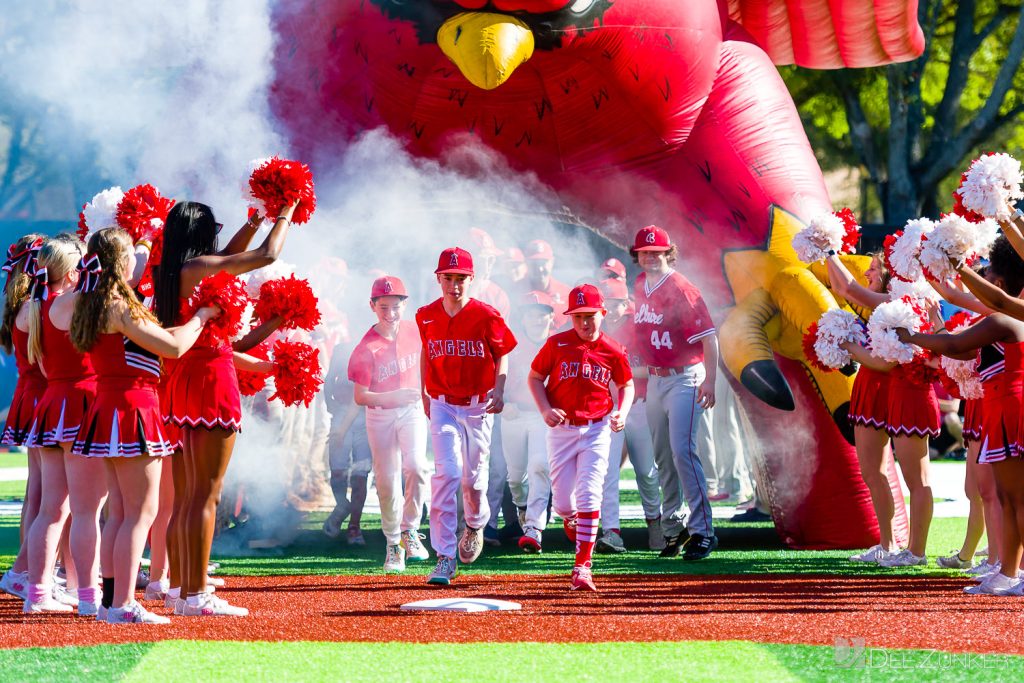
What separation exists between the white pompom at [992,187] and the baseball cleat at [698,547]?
92.9 inches

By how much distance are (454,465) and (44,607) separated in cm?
177

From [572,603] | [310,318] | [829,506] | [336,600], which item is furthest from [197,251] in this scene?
[829,506]

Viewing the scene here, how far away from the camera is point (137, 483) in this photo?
4.37 metres

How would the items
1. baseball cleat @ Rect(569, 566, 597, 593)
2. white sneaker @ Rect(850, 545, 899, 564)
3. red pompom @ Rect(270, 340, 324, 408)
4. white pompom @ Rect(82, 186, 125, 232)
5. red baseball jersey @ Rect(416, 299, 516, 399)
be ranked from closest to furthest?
red pompom @ Rect(270, 340, 324, 408) < baseball cleat @ Rect(569, 566, 597, 593) < white pompom @ Rect(82, 186, 125, 232) < red baseball jersey @ Rect(416, 299, 516, 399) < white sneaker @ Rect(850, 545, 899, 564)

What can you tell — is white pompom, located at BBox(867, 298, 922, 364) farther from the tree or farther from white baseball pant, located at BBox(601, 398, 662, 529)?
the tree

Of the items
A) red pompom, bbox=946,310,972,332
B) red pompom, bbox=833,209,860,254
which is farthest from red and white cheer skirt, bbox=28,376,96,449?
red pompom, bbox=946,310,972,332

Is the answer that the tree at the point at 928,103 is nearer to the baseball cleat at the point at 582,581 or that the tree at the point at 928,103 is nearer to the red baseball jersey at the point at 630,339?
the red baseball jersey at the point at 630,339

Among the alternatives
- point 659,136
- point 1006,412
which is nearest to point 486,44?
point 659,136

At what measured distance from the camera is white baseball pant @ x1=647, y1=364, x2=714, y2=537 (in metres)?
6.57

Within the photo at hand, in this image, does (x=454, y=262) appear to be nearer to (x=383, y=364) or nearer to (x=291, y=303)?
(x=383, y=364)

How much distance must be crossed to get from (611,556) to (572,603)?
1765mm

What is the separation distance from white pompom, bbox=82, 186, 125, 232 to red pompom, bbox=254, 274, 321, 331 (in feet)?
3.59

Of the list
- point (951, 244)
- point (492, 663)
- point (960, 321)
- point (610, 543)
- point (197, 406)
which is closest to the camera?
point (492, 663)

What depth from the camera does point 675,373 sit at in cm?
666
